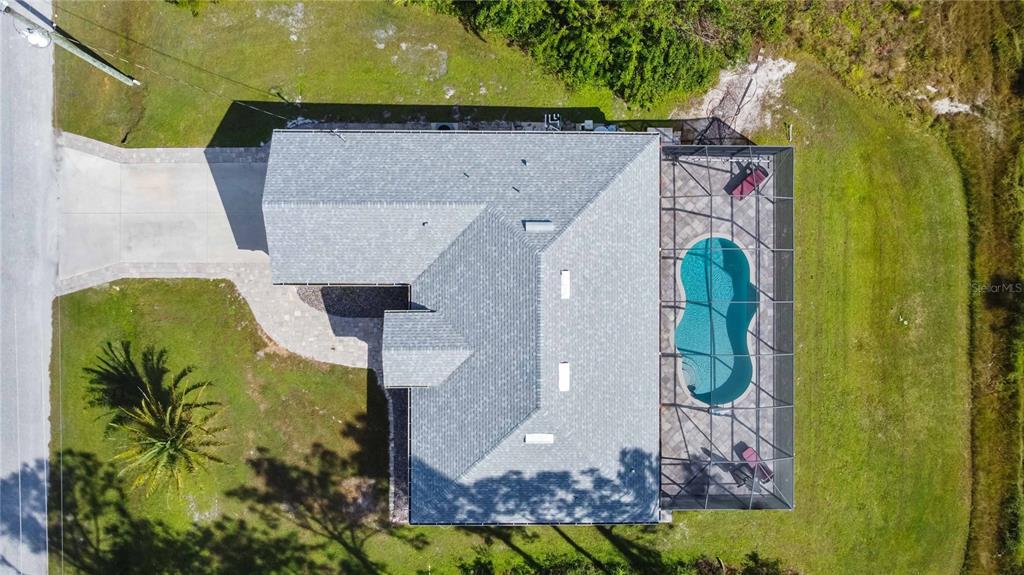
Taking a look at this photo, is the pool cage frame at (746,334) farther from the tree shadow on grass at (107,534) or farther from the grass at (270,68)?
the tree shadow on grass at (107,534)

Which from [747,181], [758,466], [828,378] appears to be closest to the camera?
[758,466]

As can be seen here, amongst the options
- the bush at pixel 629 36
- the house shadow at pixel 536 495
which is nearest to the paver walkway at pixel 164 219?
the house shadow at pixel 536 495

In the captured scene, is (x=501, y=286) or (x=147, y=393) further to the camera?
(x=147, y=393)

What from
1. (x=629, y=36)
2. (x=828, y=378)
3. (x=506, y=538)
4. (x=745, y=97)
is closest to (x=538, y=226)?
(x=629, y=36)

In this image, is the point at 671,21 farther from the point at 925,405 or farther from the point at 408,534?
the point at 408,534

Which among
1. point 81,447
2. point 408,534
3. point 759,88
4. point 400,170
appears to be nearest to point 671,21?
point 759,88

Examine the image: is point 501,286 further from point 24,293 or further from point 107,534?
point 24,293
